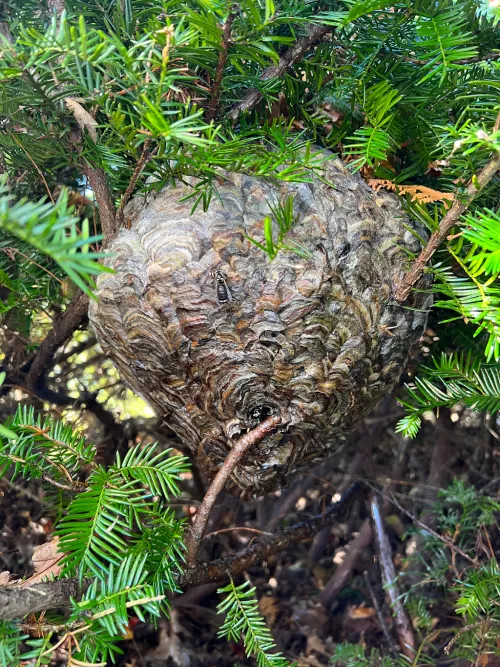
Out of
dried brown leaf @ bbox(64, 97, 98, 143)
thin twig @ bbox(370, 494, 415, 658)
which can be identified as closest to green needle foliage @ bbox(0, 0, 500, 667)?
dried brown leaf @ bbox(64, 97, 98, 143)

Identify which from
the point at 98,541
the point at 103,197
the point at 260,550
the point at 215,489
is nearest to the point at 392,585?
the point at 260,550

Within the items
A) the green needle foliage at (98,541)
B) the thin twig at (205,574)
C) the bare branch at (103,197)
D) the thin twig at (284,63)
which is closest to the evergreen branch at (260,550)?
the thin twig at (205,574)

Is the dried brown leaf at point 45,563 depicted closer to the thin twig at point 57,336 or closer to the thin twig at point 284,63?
the thin twig at point 57,336

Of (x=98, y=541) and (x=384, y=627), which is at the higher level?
(x=98, y=541)

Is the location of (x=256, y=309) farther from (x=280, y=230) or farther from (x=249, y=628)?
(x=249, y=628)

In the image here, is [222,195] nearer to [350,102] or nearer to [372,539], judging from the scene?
[350,102]

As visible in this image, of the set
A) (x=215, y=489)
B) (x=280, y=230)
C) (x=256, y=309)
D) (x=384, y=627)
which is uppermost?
(x=280, y=230)
